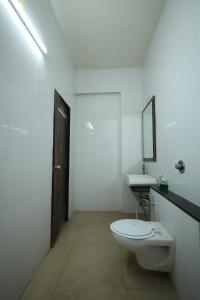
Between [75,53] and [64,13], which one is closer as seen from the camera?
[64,13]

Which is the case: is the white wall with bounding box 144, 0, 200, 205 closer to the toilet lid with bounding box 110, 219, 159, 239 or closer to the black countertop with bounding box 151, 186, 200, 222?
the black countertop with bounding box 151, 186, 200, 222

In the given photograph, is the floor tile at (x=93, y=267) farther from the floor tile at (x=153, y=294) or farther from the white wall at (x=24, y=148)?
the white wall at (x=24, y=148)

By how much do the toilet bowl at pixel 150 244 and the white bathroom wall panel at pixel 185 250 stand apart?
0.06m

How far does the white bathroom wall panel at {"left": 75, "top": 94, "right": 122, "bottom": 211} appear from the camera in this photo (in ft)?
11.2

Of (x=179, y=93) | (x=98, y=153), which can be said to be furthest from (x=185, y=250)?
(x=98, y=153)

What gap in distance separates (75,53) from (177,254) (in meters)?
3.18

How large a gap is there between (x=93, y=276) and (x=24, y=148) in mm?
1360

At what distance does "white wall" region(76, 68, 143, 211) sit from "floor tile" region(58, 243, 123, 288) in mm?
1349

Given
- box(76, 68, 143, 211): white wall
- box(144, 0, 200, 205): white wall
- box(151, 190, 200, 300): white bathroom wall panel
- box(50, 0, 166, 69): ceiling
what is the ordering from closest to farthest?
box(151, 190, 200, 300): white bathroom wall panel < box(144, 0, 200, 205): white wall < box(50, 0, 166, 69): ceiling < box(76, 68, 143, 211): white wall

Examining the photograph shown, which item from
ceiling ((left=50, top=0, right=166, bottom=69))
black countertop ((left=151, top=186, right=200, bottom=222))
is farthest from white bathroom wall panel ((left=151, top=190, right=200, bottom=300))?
ceiling ((left=50, top=0, right=166, bottom=69))

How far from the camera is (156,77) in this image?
242cm

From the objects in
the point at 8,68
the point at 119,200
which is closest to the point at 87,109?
the point at 119,200

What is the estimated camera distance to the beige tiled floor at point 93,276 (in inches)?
54.4

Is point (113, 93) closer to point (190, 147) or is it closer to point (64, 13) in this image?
point (64, 13)
